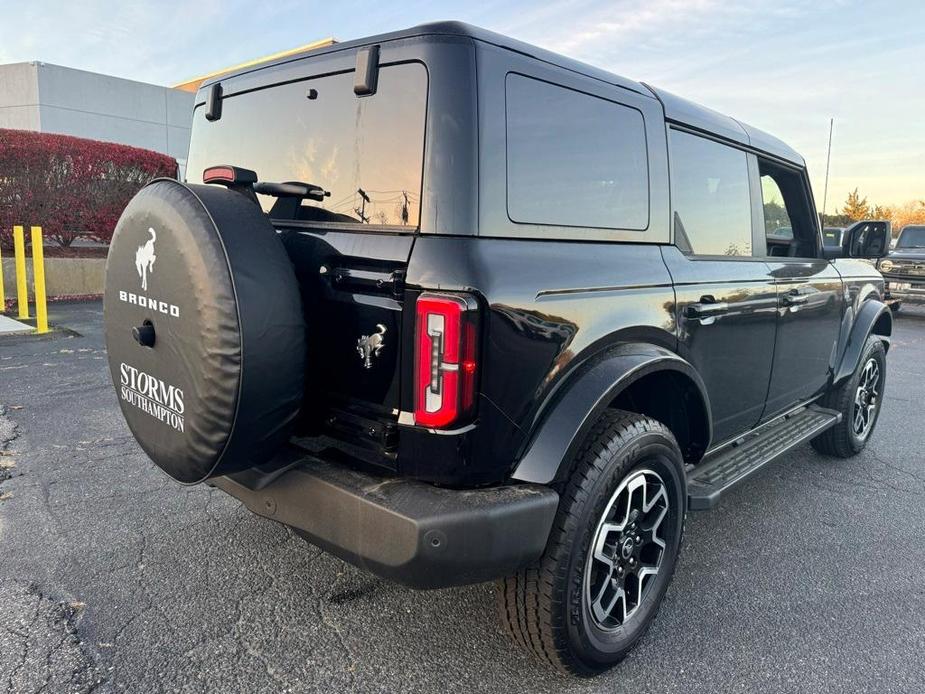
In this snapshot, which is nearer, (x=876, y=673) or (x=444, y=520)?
(x=444, y=520)

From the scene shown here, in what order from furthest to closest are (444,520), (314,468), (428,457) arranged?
1. (314,468)
2. (428,457)
3. (444,520)

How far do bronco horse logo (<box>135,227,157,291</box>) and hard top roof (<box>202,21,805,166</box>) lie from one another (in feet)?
2.97

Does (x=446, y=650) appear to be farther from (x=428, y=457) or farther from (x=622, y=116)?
(x=622, y=116)

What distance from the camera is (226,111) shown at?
2842 mm

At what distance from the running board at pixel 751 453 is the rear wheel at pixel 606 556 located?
25 cm

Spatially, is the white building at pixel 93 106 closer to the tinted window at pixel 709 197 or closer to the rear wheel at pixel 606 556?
the tinted window at pixel 709 197

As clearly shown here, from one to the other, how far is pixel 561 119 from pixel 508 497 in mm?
1268

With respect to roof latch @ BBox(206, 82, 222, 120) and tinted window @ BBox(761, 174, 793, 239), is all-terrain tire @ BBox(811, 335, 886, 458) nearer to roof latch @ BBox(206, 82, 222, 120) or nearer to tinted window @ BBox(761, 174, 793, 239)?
tinted window @ BBox(761, 174, 793, 239)

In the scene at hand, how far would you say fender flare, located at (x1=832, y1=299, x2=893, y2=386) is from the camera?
430cm

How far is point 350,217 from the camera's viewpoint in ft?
7.30

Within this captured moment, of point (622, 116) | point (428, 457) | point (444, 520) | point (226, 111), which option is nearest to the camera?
point (444, 520)

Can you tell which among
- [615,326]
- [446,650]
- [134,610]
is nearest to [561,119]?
[615,326]

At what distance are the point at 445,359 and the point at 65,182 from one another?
11.6 m

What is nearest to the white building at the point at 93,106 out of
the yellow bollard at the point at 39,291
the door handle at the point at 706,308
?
the yellow bollard at the point at 39,291
